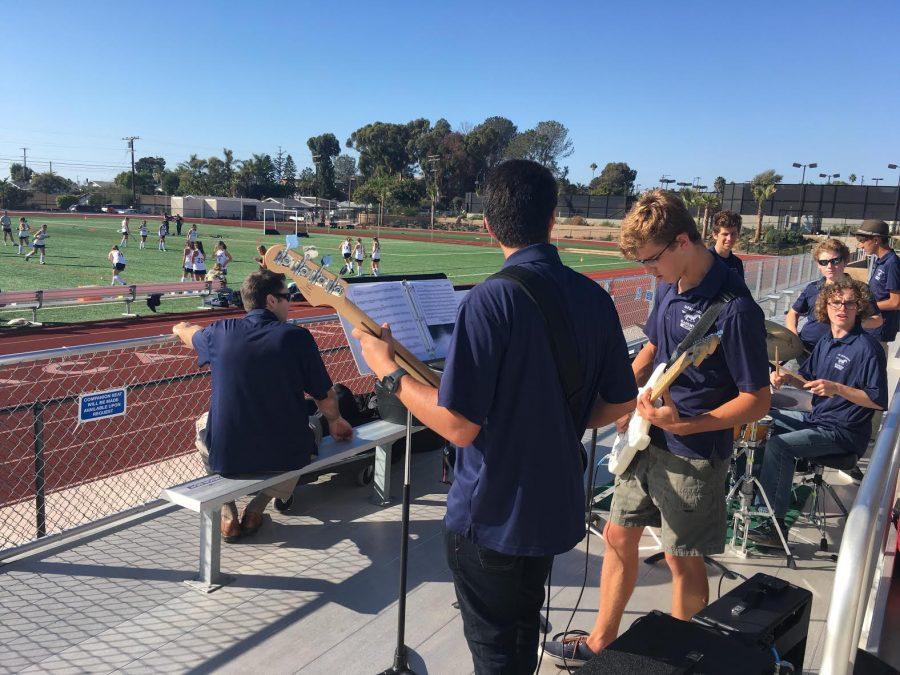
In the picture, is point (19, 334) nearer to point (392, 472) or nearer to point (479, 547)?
point (392, 472)

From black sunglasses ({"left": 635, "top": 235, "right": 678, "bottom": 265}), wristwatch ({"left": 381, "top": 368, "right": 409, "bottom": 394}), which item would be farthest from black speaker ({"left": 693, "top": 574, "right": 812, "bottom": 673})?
wristwatch ({"left": 381, "top": 368, "right": 409, "bottom": 394})

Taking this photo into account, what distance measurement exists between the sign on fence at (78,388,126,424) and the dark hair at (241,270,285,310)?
97 centimetres

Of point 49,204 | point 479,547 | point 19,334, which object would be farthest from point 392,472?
point 49,204

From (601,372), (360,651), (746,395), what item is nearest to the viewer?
(601,372)

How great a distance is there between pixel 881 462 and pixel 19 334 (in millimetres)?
15045

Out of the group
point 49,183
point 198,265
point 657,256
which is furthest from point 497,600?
point 49,183

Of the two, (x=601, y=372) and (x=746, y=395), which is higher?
(x=601, y=372)

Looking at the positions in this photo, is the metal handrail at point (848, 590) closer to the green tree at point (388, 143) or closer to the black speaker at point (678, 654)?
the black speaker at point (678, 654)

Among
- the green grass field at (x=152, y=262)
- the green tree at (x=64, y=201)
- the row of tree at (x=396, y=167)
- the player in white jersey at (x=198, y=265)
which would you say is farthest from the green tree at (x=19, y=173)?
the player in white jersey at (x=198, y=265)

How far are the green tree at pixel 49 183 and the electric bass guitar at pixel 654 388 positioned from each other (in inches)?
4860

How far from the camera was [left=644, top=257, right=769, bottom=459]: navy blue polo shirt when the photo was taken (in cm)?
265

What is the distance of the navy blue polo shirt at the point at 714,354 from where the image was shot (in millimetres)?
2646

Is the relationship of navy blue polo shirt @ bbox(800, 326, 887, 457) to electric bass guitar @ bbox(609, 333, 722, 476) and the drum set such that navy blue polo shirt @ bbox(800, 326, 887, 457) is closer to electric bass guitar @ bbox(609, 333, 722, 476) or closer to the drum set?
the drum set

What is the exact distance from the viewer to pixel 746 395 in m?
2.66
